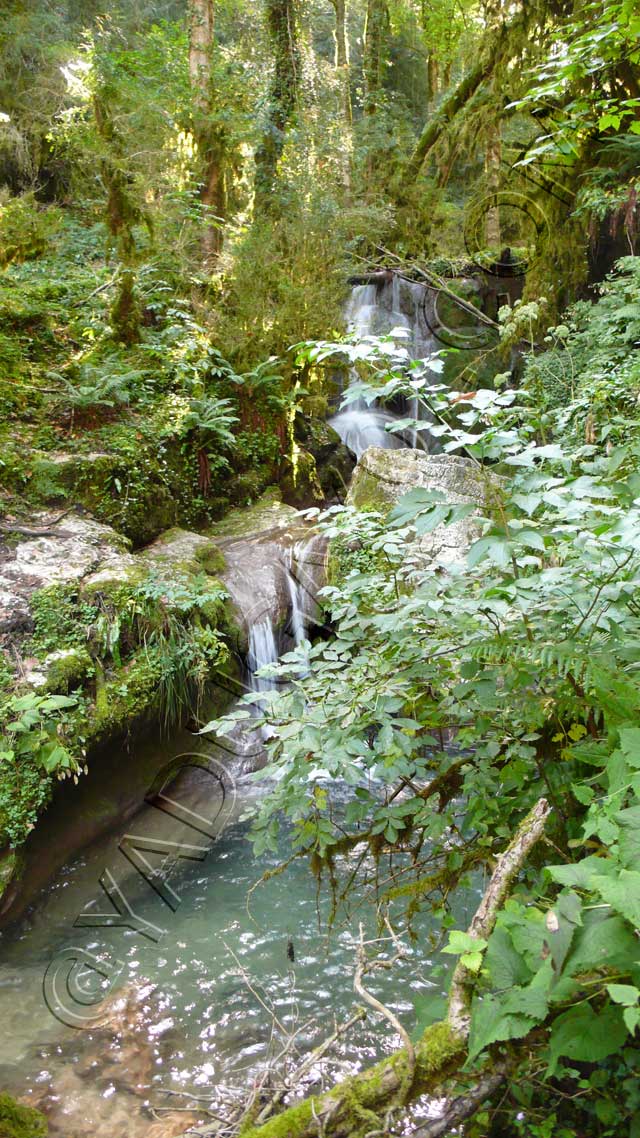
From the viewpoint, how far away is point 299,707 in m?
2.28

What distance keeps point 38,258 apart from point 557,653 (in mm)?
10465

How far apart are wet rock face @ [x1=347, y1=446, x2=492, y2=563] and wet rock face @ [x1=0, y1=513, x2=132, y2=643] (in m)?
2.59

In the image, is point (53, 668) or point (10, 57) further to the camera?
point (10, 57)

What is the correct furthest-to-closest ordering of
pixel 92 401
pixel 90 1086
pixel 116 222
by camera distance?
pixel 116 222 → pixel 92 401 → pixel 90 1086

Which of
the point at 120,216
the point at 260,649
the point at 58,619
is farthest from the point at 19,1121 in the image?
the point at 120,216

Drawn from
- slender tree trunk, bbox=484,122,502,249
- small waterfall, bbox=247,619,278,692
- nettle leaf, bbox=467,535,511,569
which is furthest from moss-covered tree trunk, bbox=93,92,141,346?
nettle leaf, bbox=467,535,511,569

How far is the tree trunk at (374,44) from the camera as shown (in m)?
15.7

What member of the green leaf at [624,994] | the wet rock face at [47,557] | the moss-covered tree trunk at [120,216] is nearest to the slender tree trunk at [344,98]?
the moss-covered tree trunk at [120,216]

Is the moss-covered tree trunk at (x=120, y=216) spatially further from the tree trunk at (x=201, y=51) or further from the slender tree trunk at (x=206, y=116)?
the tree trunk at (x=201, y=51)

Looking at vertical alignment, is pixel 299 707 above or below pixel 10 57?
below

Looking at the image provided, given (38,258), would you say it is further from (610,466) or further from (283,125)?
(610,466)

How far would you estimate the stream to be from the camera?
323 cm

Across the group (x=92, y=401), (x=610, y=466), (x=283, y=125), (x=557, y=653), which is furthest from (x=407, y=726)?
(x=283, y=125)

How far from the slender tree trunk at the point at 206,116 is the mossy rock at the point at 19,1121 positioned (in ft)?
33.7
